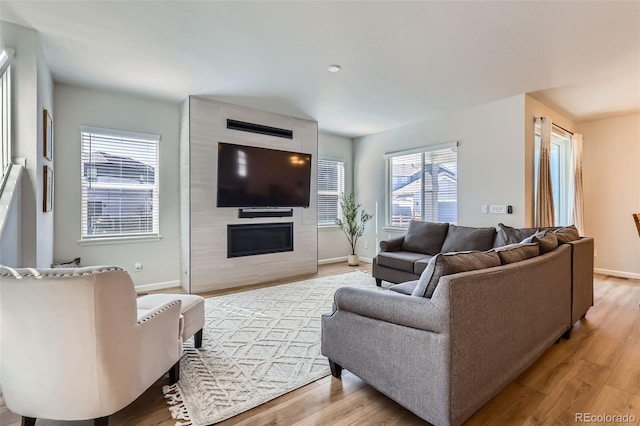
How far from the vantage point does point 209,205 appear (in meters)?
4.26

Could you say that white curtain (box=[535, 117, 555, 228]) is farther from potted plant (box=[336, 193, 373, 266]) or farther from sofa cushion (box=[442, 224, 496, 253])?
potted plant (box=[336, 193, 373, 266])

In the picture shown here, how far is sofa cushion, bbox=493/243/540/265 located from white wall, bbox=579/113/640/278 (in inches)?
169

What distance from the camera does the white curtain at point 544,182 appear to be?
4039mm

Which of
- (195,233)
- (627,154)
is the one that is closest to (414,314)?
(195,233)

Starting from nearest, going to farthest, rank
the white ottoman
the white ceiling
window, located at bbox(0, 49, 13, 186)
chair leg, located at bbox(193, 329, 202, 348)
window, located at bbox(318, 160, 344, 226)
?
the white ottoman < the white ceiling < window, located at bbox(0, 49, 13, 186) < chair leg, located at bbox(193, 329, 202, 348) < window, located at bbox(318, 160, 344, 226)

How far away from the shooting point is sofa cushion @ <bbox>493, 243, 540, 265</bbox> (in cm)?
190

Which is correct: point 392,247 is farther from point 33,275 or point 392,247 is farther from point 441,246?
point 33,275

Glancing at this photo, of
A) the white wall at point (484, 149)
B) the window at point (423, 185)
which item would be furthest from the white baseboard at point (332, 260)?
the white wall at point (484, 149)

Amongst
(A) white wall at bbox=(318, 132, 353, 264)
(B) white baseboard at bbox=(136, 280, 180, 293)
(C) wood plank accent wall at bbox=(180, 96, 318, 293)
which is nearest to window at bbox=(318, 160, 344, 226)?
(A) white wall at bbox=(318, 132, 353, 264)

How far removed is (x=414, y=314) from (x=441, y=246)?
303 centimetres

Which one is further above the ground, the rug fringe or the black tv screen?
the black tv screen

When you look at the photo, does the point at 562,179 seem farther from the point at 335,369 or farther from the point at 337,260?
the point at 335,369

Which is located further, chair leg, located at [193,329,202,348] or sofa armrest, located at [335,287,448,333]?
chair leg, located at [193,329,202,348]

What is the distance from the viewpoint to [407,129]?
5473 mm
